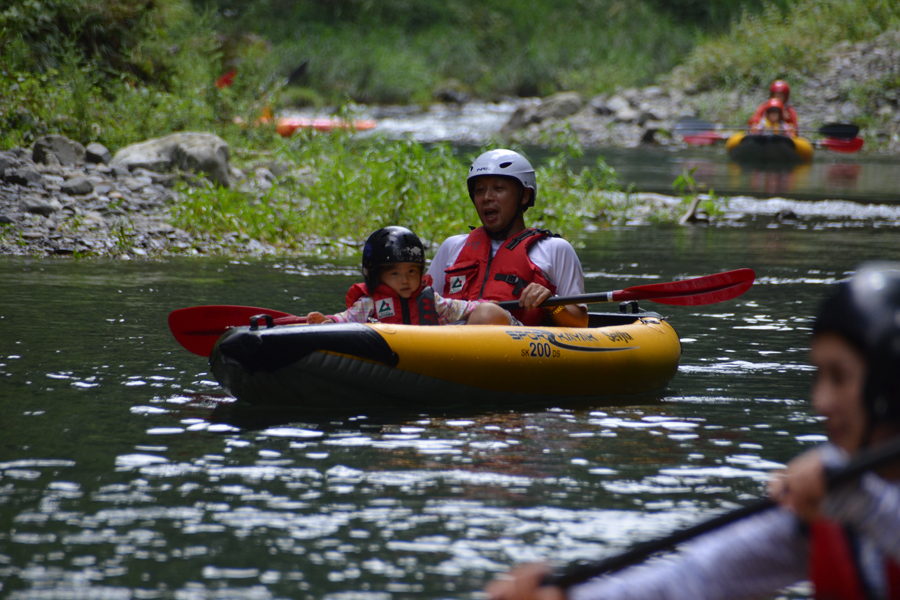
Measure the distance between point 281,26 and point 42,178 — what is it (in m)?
27.5

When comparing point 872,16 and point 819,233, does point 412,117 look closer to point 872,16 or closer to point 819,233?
point 872,16

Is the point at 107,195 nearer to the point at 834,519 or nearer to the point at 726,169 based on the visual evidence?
the point at 834,519

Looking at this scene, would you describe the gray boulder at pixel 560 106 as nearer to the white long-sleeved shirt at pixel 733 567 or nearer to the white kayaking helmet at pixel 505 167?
the white kayaking helmet at pixel 505 167

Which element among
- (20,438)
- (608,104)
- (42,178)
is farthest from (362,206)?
(608,104)

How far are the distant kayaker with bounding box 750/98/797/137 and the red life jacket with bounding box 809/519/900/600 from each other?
54.4 feet

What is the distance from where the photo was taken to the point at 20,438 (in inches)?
140

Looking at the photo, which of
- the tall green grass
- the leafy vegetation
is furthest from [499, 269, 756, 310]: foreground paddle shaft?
the tall green grass

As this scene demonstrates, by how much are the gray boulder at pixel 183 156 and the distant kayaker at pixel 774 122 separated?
10.8 m

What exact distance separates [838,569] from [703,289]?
3479 mm

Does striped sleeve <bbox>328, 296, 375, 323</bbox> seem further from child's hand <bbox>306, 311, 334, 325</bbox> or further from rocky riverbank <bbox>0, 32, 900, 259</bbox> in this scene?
rocky riverbank <bbox>0, 32, 900, 259</bbox>

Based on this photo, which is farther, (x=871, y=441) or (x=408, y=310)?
(x=408, y=310)

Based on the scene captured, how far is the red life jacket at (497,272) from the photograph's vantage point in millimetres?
4727

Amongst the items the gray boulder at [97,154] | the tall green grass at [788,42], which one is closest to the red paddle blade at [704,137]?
the tall green grass at [788,42]

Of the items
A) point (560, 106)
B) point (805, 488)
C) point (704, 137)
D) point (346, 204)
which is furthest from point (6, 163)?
point (560, 106)
